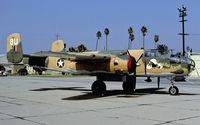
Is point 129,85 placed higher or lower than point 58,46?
lower

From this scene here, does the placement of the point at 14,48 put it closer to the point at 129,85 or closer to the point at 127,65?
the point at 129,85

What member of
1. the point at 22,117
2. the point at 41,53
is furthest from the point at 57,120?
the point at 41,53

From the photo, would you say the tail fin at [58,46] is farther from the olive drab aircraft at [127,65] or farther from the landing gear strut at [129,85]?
the landing gear strut at [129,85]

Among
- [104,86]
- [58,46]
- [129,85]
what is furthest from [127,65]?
[58,46]

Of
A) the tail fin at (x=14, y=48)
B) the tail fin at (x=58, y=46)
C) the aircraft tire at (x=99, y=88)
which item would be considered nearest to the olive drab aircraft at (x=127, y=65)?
the aircraft tire at (x=99, y=88)

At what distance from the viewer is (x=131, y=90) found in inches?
819

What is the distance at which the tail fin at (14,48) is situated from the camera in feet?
74.0

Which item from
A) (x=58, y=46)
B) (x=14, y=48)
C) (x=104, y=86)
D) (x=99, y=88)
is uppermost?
(x=58, y=46)

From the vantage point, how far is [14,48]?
2295 cm

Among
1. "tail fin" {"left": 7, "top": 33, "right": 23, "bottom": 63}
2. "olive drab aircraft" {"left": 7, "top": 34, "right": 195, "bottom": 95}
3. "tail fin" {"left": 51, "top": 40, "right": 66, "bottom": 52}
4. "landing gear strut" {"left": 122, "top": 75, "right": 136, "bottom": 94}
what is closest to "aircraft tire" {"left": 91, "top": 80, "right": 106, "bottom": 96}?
"olive drab aircraft" {"left": 7, "top": 34, "right": 195, "bottom": 95}

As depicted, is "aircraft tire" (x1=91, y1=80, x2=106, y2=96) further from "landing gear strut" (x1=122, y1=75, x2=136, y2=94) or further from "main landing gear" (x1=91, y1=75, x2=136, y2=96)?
"landing gear strut" (x1=122, y1=75, x2=136, y2=94)

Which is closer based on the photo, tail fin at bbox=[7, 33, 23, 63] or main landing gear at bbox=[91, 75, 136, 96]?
main landing gear at bbox=[91, 75, 136, 96]

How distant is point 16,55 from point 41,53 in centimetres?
529

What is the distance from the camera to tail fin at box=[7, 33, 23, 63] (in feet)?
74.0
